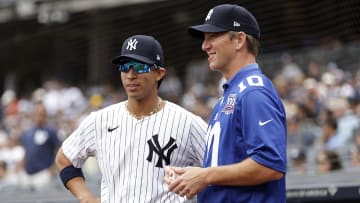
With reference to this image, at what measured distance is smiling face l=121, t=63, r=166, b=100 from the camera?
3.61 meters

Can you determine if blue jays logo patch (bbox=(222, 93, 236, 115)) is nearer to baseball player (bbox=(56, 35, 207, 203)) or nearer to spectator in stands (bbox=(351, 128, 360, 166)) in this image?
baseball player (bbox=(56, 35, 207, 203))

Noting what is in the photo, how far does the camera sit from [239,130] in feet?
9.87

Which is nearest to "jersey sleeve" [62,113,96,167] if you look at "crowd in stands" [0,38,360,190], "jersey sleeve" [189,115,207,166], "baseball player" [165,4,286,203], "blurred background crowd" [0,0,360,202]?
"jersey sleeve" [189,115,207,166]

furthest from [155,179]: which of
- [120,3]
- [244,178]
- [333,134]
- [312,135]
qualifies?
[120,3]

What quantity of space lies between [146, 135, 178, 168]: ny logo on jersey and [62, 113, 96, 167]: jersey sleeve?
0.33 m

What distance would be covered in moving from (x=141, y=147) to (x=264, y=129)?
87 cm

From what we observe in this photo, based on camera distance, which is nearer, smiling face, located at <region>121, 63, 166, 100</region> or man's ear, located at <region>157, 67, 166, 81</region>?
smiling face, located at <region>121, 63, 166, 100</region>

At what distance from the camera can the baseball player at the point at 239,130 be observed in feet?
9.46

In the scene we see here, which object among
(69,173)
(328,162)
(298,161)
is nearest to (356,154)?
(328,162)

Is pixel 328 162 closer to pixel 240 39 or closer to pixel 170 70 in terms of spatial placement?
pixel 240 39

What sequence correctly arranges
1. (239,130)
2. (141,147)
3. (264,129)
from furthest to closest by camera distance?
(141,147) → (239,130) → (264,129)

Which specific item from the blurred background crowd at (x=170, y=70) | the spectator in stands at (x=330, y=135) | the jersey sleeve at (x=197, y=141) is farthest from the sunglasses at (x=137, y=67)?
the spectator in stands at (x=330, y=135)

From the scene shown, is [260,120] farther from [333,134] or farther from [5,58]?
[5,58]

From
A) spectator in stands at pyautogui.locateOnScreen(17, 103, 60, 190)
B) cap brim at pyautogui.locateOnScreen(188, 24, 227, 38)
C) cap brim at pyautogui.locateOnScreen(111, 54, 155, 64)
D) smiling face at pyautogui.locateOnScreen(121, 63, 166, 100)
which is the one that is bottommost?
spectator in stands at pyautogui.locateOnScreen(17, 103, 60, 190)
